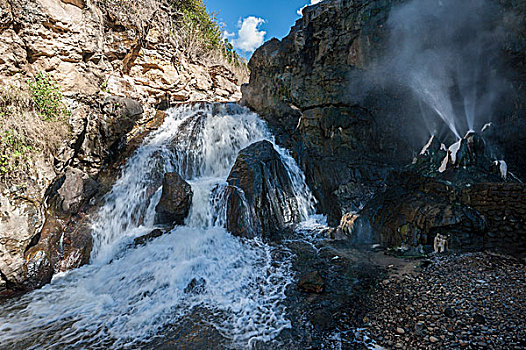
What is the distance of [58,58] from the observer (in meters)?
7.83

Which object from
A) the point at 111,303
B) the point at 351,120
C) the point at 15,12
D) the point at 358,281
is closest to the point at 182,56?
the point at 15,12

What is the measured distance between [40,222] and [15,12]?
6.55 metres

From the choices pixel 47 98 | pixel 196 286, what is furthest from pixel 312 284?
pixel 47 98

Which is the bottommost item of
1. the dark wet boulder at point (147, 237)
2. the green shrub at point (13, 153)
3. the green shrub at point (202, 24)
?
the dark wet boulder at point (147, 237)

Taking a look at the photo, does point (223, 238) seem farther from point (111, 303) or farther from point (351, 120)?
point (351, 120)

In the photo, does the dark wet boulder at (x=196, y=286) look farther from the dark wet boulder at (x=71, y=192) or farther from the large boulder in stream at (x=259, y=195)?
the dark wet boulder at (x=71, y=192)

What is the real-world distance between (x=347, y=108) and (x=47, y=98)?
9.69 m

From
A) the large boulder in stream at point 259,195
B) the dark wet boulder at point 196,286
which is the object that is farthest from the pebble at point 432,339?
the large boulder in stream at point 259,195

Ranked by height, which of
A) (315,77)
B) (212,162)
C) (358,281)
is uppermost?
(315,77)

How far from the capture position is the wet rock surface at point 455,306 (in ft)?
8.86

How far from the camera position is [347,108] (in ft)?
27.9

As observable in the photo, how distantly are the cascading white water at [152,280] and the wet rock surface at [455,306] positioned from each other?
162cm

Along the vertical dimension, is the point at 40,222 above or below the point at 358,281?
above

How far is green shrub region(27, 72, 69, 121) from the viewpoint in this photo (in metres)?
6.56
